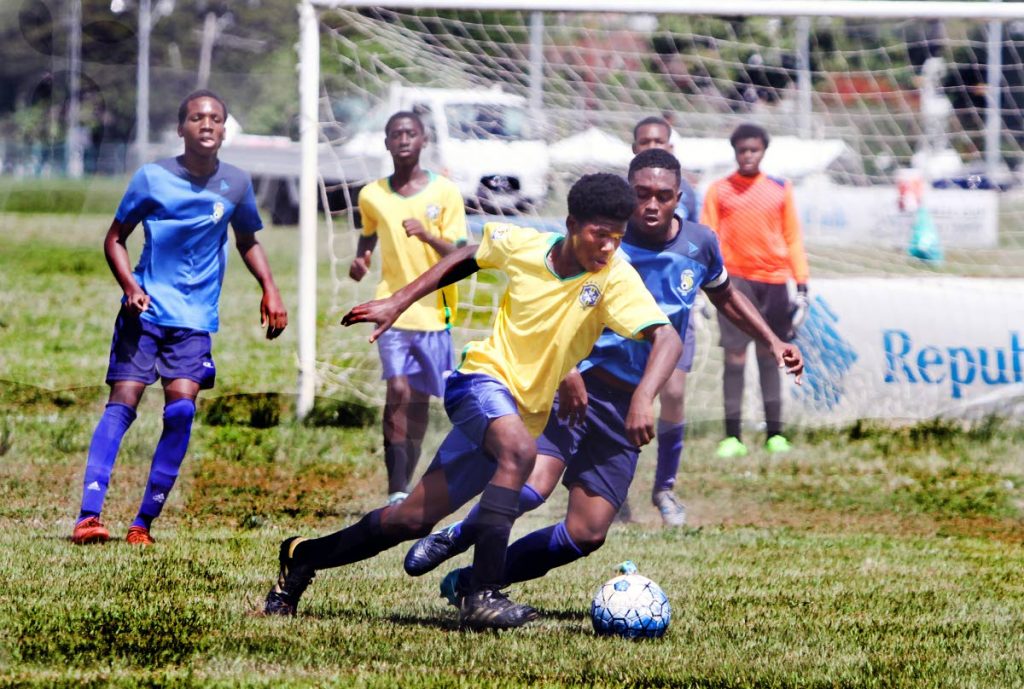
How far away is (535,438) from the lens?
5340 mm

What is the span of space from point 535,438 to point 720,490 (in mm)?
3245

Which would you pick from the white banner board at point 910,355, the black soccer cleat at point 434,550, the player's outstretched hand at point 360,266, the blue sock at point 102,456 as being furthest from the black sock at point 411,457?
the white banner board at point 910,355

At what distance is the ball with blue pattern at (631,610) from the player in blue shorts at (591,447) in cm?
25

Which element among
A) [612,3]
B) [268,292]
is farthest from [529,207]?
[268,292]

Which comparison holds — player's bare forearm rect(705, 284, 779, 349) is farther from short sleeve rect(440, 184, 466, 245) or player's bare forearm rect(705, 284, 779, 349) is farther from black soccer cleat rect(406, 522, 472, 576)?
short sleeve rect(440, 184, 466, 245)

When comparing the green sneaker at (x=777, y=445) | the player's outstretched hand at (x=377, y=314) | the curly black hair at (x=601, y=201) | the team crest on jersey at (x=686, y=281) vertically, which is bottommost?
the green sneaker at (x=777, y=445)

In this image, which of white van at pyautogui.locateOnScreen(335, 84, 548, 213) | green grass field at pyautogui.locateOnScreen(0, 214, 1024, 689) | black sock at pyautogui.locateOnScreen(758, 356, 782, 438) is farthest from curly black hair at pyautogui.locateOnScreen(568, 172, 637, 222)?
white van at pyautogui.locateOnScreen(335, 84, 548, 213)

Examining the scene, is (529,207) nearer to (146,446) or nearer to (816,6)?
(816,6)

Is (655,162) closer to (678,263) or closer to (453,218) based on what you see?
(678,263)

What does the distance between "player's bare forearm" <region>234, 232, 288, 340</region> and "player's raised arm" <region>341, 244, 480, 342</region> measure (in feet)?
4.95

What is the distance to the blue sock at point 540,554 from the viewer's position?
17.4 feet

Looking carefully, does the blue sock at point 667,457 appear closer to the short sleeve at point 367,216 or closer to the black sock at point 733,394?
the black sock at point 733,394

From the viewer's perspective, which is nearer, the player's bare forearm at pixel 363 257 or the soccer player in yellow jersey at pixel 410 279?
the soccer player in yellow jersey at pixel 410 279

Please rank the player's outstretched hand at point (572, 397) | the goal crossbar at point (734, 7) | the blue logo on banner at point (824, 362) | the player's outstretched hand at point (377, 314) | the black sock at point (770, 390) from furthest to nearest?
1. the blue logo on banner at point (824, 362)
2. the black sock at point (770, 390)
3. the goal crossbar at point (734, 7)
4. the player's outstretched hand at point (572, 397)
5. the player's outstretched hand at point (377, 314)
